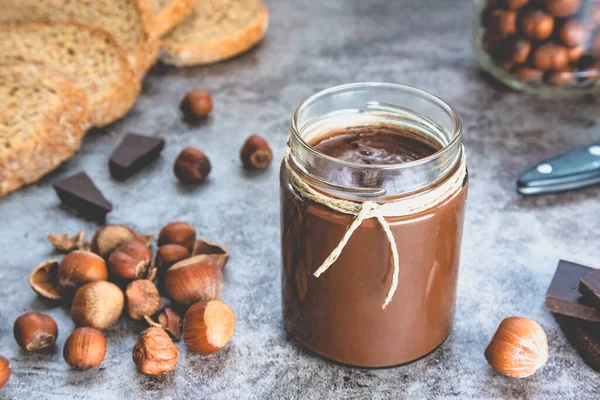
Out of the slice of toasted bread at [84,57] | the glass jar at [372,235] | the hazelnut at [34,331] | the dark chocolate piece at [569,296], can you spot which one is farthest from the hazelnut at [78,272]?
the dark chocolate piece at [569,296]

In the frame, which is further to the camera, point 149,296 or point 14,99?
point 14,99

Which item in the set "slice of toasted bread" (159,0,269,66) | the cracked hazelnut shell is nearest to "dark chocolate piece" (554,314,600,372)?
the cracked hazelnut shell

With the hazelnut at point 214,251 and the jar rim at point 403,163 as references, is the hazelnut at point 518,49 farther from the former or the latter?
the hazelnut at point 214,251

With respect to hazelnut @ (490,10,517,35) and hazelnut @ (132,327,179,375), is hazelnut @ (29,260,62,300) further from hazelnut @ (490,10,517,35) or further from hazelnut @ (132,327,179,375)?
hazelnut @ (490,10,517,35)

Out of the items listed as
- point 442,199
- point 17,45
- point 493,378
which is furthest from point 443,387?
point 17,45

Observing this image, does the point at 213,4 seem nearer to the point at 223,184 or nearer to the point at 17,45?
the point at 17,45

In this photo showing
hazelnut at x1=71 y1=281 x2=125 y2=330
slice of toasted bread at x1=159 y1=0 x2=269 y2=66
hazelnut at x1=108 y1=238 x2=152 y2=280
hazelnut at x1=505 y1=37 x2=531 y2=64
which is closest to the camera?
hazelnut at x1=71 y1=281 x2=125 y2=330
